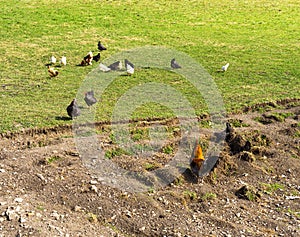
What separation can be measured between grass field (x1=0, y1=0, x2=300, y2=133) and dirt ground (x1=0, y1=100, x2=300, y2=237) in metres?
1.91

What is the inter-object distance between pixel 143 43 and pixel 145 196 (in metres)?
12.8

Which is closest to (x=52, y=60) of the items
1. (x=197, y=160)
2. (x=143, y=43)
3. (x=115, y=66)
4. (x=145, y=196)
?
(x=115, y=66)

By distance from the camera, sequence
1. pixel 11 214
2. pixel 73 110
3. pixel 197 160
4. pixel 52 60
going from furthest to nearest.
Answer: pixel 52 60
pixel 73 110
pixel 197 160
pixel 11 214

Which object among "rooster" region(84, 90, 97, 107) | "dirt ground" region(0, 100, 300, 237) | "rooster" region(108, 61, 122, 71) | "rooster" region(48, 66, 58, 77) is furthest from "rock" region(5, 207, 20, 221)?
"rooster" region(108, 61, 122, 71)

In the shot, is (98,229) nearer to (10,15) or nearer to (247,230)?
(247,230)

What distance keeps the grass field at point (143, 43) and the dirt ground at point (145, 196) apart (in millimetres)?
1909

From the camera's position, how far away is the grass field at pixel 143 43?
1369cm

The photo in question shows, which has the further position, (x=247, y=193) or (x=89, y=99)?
(x=89, y=99)

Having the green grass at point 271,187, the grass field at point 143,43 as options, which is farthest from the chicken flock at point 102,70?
the green grass at point 271,187

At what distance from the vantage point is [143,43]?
20547 millimetres

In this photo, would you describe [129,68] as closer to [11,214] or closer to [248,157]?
[248,157]

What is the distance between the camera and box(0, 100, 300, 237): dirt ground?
792cm

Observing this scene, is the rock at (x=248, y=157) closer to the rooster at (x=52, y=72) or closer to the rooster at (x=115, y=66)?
the rooster at (x=115, y=66)

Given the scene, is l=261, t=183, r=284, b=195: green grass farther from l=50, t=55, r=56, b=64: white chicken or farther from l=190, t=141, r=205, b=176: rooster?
l=50, t=55, r=56, b=64: white chicken
